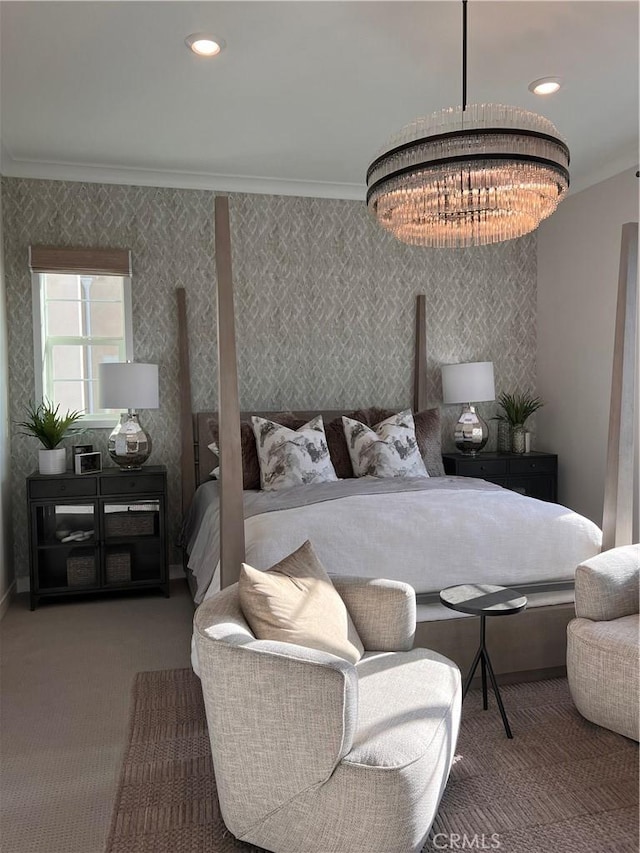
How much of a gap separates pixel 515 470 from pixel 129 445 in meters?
2.83

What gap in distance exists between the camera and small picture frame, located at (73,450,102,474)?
439 cm

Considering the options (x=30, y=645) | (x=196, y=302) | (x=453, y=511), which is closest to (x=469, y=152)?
(x=453, y=511)

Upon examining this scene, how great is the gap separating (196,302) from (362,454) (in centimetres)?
167

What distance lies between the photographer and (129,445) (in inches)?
177

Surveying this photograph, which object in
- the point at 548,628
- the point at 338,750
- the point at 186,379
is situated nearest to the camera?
the point at 338,750

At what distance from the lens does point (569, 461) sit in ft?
17.3

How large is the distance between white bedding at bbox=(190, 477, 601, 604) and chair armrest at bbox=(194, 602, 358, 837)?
0.99 m

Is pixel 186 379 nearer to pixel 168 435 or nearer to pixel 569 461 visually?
pixel 168 435

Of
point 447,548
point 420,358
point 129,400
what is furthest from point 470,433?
point 129,400

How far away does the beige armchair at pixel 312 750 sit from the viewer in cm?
175

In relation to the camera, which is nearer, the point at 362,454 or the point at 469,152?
the point at 469,152

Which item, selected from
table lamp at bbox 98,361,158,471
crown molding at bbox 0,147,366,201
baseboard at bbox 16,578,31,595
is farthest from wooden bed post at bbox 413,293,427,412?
baseboard at bbox 16,578,31,595

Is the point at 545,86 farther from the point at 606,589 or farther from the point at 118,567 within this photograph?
the point at 118,567

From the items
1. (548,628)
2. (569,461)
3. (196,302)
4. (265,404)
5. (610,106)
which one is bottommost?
(548,628)
